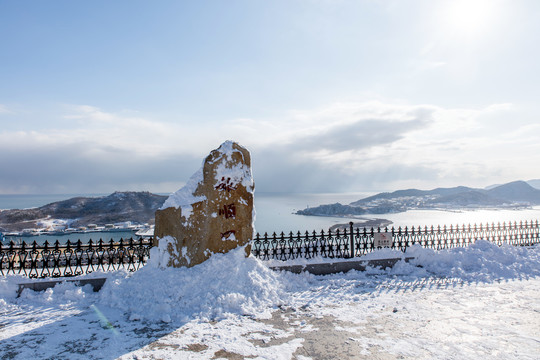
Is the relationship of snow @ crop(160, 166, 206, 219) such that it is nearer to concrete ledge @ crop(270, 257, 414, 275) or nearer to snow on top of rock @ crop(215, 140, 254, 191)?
snow on top of rock @ crop(215, 140, 254, 191)

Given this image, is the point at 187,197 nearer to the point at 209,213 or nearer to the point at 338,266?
the point at 209,213

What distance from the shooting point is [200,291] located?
6.67 meters

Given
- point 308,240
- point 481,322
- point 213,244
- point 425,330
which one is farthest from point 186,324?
point 308,240

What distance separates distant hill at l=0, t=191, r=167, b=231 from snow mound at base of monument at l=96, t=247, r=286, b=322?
8583cm

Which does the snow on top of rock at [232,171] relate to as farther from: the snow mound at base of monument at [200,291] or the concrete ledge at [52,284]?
the concrete ledge at [52,284]

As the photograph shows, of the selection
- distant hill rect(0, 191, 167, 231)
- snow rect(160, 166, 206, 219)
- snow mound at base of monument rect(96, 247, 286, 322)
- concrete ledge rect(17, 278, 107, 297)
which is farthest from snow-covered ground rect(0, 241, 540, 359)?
distant hill rect(0, 191, 167, 231)

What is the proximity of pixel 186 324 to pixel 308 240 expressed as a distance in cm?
651

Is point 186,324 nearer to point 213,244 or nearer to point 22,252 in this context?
point 213,244

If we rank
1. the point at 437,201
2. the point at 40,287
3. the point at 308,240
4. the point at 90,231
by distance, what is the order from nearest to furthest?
the point at 40,287 < the point at 308,240 < the point at 90,231 < the point at 437,201

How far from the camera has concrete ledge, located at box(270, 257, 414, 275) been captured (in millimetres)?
9406

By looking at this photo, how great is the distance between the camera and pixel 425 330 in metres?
5.38

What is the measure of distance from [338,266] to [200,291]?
5.12 m

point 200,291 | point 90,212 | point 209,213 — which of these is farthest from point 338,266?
point 90,212

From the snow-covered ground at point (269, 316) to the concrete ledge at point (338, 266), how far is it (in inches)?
14.7
